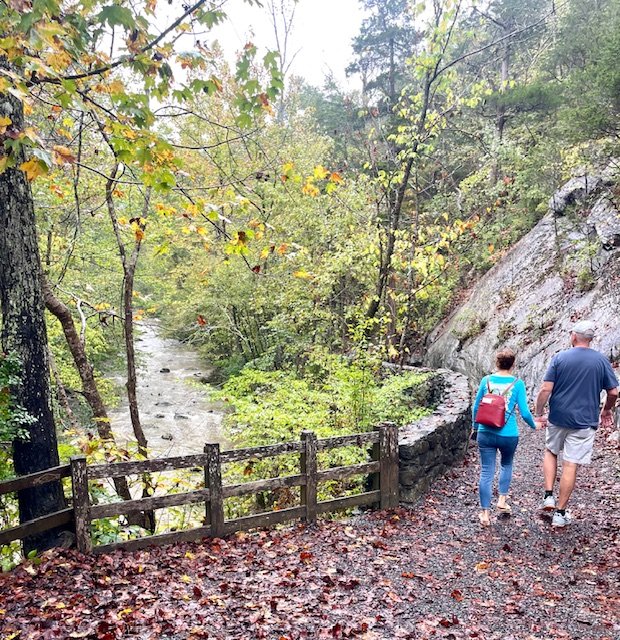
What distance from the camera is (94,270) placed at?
1440 centimetres

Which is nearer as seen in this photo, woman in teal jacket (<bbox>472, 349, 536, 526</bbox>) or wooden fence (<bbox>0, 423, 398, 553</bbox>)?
wooden fence (<bbox>0, 423, 398, 553</bbox>)

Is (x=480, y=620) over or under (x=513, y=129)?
under

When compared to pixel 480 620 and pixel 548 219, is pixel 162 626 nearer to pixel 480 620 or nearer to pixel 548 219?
pixel 480 620

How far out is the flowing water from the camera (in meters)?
14.3

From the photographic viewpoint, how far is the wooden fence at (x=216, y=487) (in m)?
4.61

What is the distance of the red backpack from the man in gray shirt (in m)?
0.34

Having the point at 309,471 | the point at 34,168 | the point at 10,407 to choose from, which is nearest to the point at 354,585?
the point at 309,471

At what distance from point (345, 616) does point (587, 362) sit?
3431mm

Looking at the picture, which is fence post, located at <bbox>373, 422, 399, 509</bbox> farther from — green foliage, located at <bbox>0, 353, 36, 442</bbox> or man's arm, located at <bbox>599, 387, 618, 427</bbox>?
green foliage, located at <bbox>0, 353, 36, 442</bbox>

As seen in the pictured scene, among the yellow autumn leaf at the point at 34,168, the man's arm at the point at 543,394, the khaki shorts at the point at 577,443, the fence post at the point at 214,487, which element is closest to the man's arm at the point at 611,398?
the khaki shorts at the point at 577,443

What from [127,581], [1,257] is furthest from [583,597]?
[1,257]

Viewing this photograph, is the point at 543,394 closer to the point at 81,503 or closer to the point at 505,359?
the point at 505,359

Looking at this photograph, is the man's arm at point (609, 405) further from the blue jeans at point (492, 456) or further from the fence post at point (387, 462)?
the fence post at point (387, 462)

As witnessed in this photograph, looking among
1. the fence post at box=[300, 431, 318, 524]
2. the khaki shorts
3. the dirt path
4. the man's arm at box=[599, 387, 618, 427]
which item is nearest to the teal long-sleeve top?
the khaki shorts
